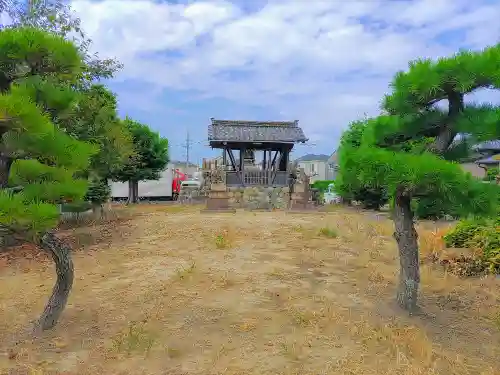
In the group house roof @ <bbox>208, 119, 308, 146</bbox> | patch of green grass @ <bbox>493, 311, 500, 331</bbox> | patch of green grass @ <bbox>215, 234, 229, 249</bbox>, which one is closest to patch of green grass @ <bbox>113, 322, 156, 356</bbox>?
patch of green grass @ <bbox>493, 311, 500, 331</bbox>

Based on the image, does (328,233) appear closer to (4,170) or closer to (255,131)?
(4,170)

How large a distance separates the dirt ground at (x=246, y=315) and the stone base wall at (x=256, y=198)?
31.1ft

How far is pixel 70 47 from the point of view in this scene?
13.2 ft

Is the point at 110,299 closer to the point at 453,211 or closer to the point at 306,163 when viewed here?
the point at 453,211

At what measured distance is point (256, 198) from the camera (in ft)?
57.4

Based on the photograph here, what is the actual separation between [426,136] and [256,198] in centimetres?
1316

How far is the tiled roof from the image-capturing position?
1725cm

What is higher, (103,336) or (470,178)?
(470,178)

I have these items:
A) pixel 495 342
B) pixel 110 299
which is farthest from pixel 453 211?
pixel 110 299

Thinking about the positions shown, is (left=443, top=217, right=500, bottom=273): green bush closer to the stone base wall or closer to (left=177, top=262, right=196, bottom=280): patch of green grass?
(left=177, top=262, right=196, bottom=280): patch of green grass

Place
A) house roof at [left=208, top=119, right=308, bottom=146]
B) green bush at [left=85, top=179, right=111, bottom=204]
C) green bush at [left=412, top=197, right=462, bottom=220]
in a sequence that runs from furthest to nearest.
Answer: house roof at [left=208, top=119, right=308, bottom=146]
green bush at [left=85, top=179, right=111, bottom=204]
green bush at [left=412, top=197, right=462, bottom=220]

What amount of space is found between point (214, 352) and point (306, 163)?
1966 inches

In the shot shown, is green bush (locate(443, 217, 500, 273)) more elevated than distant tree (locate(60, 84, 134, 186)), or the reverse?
distant tree (locate(60, 84, 134, 186))

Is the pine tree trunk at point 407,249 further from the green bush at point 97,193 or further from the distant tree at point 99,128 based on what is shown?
the green bush at point 97,193
